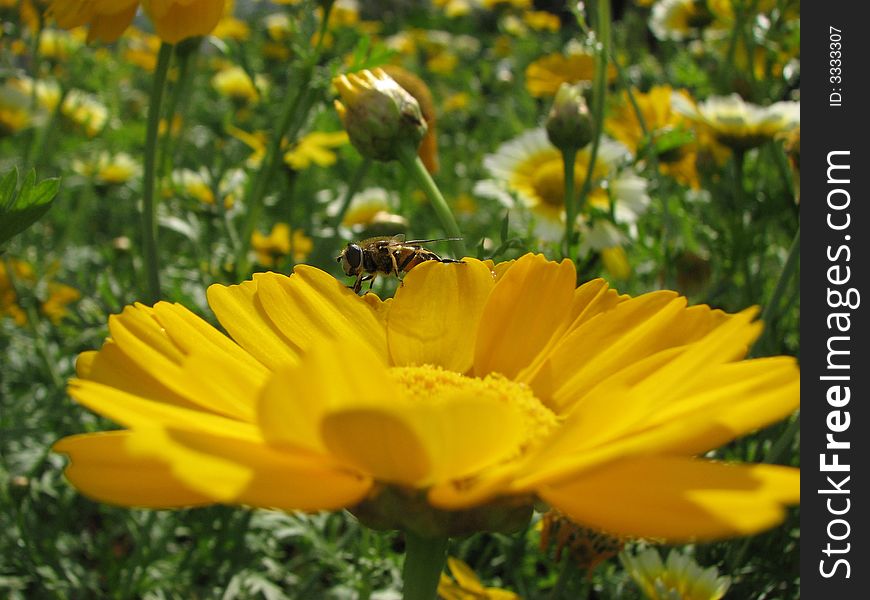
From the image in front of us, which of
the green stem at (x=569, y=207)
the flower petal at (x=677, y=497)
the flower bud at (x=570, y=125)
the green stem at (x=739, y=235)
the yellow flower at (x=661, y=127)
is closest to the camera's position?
the flower petal at (x=677, y=497)

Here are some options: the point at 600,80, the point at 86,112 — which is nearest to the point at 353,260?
the point at 600,80

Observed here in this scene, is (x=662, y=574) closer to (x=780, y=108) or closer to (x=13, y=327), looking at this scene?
(x=780, y=108)

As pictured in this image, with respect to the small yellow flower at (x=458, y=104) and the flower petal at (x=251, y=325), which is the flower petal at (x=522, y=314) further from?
the small yellow flower at (x=458, y=104)

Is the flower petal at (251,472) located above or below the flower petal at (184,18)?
below

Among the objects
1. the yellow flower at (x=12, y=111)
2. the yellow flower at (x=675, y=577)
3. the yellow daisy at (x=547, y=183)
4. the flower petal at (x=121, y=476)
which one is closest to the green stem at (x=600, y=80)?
the yellow daisy at (x=547, y=183)

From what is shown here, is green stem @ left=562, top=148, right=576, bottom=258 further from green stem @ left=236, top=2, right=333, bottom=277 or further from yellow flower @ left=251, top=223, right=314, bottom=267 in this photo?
yellow flower @ left=251, top=223, right=314, bottom=267

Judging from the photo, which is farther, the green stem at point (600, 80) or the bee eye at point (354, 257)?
the green stem at point (600, 80)

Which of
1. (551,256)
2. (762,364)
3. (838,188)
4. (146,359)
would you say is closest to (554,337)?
(762,364)

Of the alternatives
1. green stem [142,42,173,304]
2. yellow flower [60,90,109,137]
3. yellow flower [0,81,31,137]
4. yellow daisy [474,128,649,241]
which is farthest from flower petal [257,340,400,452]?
yellow flower [60,90,109,137]
